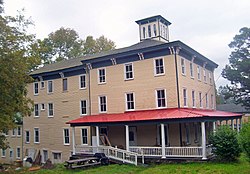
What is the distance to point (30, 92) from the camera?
3591 centimetres

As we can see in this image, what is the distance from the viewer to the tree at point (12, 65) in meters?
19.5

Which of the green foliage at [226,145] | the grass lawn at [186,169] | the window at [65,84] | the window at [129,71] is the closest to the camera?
the grass lawn at [186,169]

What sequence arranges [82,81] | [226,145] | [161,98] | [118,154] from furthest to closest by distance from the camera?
[82,81], [161,98], [118,154], [226,145]

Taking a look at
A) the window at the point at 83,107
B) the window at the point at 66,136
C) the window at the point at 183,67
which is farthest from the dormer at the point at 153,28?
the window at the point at 66,136

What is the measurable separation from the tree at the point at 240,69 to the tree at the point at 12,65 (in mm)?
29543

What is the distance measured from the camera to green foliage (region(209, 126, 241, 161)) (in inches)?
709

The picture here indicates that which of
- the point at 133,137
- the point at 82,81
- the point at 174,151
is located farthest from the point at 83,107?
the point at 174,151

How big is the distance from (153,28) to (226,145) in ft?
53.6

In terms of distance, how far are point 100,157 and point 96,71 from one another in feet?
32.6

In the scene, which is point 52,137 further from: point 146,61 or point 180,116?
point 180,116

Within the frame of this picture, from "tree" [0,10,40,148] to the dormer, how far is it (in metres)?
13.0

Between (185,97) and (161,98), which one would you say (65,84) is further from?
(185,97)

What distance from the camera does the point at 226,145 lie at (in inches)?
714

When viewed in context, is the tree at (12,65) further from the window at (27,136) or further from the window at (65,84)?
the window at (27,136)
